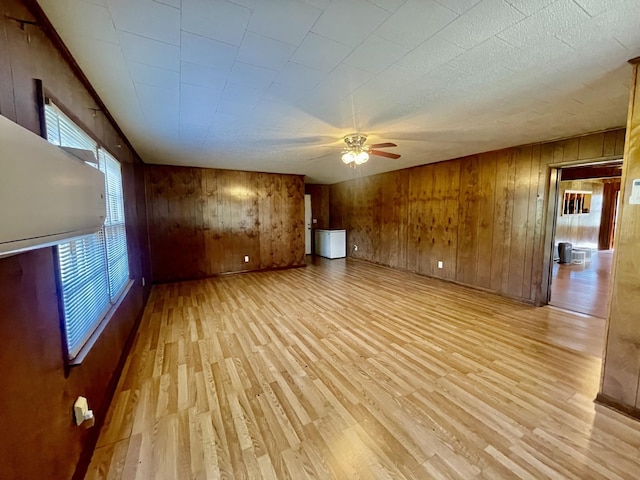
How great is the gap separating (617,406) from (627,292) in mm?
774

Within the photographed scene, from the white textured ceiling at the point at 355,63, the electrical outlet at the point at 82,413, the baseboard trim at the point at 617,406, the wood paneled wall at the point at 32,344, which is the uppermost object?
the white textured ceiling at the point at 355,63

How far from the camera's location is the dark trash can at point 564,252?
21.4ft

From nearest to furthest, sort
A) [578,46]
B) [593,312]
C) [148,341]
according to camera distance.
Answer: [578,46] → [148,341] → [593,312]

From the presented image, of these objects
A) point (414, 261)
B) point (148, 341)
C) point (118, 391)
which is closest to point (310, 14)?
point (118, 391)

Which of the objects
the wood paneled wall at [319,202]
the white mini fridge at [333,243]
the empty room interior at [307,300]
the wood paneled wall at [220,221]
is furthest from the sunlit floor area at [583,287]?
the wood paneled wall at [319,202]

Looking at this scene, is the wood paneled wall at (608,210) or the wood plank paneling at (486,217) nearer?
the wood plank paneling at (486,217)

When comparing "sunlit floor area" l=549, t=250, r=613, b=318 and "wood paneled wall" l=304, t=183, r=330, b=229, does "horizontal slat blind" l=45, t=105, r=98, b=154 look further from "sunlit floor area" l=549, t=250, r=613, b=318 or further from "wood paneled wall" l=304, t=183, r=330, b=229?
"wood paneled wall" l=304, t=183, r=330, b=229

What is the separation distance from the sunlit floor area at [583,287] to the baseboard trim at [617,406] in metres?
0.97

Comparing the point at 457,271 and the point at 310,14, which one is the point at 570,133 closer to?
the point at 457,271

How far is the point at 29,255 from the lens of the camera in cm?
105

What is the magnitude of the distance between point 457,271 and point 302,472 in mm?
4294

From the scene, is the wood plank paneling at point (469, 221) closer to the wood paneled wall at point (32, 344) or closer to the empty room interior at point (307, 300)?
the empty room interior at point (307, 300)

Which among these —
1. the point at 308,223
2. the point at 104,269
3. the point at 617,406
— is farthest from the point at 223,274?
the point at 617,406

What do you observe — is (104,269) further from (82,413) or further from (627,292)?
(627,292)
